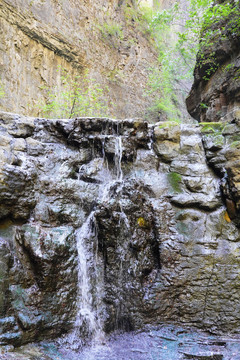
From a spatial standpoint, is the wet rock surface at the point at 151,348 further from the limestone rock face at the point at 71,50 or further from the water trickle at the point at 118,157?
the limestone rock face at the point at 71,50

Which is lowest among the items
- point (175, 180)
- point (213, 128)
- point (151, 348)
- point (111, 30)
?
point (151, 348)

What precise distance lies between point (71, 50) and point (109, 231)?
44.8ft

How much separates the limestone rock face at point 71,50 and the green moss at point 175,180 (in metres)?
7.68

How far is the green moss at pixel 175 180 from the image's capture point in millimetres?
6578

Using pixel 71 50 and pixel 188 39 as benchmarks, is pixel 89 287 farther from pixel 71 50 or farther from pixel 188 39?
pixel 71 50

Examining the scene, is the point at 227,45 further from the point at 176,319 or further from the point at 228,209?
the point at 176,319

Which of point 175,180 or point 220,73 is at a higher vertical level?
point 220,73

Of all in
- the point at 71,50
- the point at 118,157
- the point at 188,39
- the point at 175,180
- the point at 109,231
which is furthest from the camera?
the point at 71,50

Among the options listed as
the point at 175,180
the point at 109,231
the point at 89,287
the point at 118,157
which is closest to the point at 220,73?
the point at 175,180

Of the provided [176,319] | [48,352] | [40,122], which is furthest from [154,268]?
[40,122]

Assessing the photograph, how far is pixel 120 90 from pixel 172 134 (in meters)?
13.4

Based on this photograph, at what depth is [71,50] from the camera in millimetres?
16188

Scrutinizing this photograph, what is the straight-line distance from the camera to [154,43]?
76.8 feet

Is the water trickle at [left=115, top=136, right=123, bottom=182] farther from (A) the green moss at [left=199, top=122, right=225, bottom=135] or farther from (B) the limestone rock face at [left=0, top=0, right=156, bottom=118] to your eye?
(B) the limestone rock face at [left=0, top=0, right=156, bottom=118]
